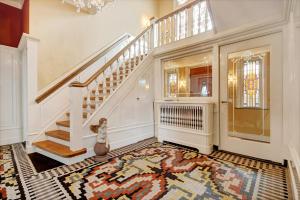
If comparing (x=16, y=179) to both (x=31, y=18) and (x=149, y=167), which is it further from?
(x=31, y=18)

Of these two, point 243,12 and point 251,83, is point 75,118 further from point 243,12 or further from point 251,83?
point 243,12

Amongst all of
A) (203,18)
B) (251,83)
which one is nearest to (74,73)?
(203,18)

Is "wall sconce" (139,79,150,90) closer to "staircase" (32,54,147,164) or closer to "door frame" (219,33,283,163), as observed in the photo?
"staircase" (32,54,147,164)

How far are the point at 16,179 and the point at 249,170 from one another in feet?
9.86

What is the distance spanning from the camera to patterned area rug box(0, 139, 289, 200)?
166cm

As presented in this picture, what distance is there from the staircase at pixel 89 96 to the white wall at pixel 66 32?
91cm

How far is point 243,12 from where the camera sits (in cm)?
254

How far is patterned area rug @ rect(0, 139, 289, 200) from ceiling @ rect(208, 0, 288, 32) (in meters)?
2.21

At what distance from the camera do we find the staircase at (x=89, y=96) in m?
2.49

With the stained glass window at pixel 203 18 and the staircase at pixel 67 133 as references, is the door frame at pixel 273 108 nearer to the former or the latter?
the stained glass window at pixel 203 18

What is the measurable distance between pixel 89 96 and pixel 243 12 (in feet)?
9.43

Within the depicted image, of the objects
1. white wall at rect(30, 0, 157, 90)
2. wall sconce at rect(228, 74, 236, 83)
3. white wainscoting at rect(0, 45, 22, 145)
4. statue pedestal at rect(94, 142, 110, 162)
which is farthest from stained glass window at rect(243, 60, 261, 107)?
white wainscoting at rect(0, 45, 22, 145)

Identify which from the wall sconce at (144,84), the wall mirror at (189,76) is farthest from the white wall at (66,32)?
the wall mirror at (189,76)

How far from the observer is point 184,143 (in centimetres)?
322
